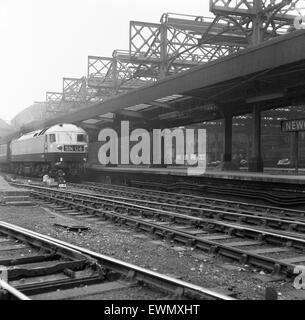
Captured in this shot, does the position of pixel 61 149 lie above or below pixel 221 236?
above

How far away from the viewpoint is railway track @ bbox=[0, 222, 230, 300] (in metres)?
4.86

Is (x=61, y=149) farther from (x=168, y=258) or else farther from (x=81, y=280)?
(x=81, y=280)

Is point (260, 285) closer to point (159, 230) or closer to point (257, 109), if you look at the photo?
point (159, 230)

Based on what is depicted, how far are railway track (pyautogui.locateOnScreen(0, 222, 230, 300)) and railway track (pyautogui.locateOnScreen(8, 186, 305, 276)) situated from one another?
82.1 inches

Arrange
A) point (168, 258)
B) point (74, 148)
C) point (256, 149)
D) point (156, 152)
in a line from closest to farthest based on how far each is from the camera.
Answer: point (168, 258)
point (256, 149)
point (74, 148)
point (156, 152)

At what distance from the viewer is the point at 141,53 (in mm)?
38469

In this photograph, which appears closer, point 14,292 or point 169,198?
point 14,292

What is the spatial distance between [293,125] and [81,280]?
12.2 meters

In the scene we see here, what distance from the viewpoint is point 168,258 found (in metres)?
7.36

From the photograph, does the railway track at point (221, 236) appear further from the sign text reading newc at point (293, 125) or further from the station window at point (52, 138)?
the station window at point (52, 138)

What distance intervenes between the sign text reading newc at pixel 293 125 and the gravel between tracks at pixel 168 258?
7.86m

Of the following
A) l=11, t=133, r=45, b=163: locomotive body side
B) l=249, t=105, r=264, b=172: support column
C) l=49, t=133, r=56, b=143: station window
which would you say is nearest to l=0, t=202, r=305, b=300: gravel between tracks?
l=249, t=105, r=264, b=172: support column

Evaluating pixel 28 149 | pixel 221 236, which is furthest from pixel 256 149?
pixel 28 149
